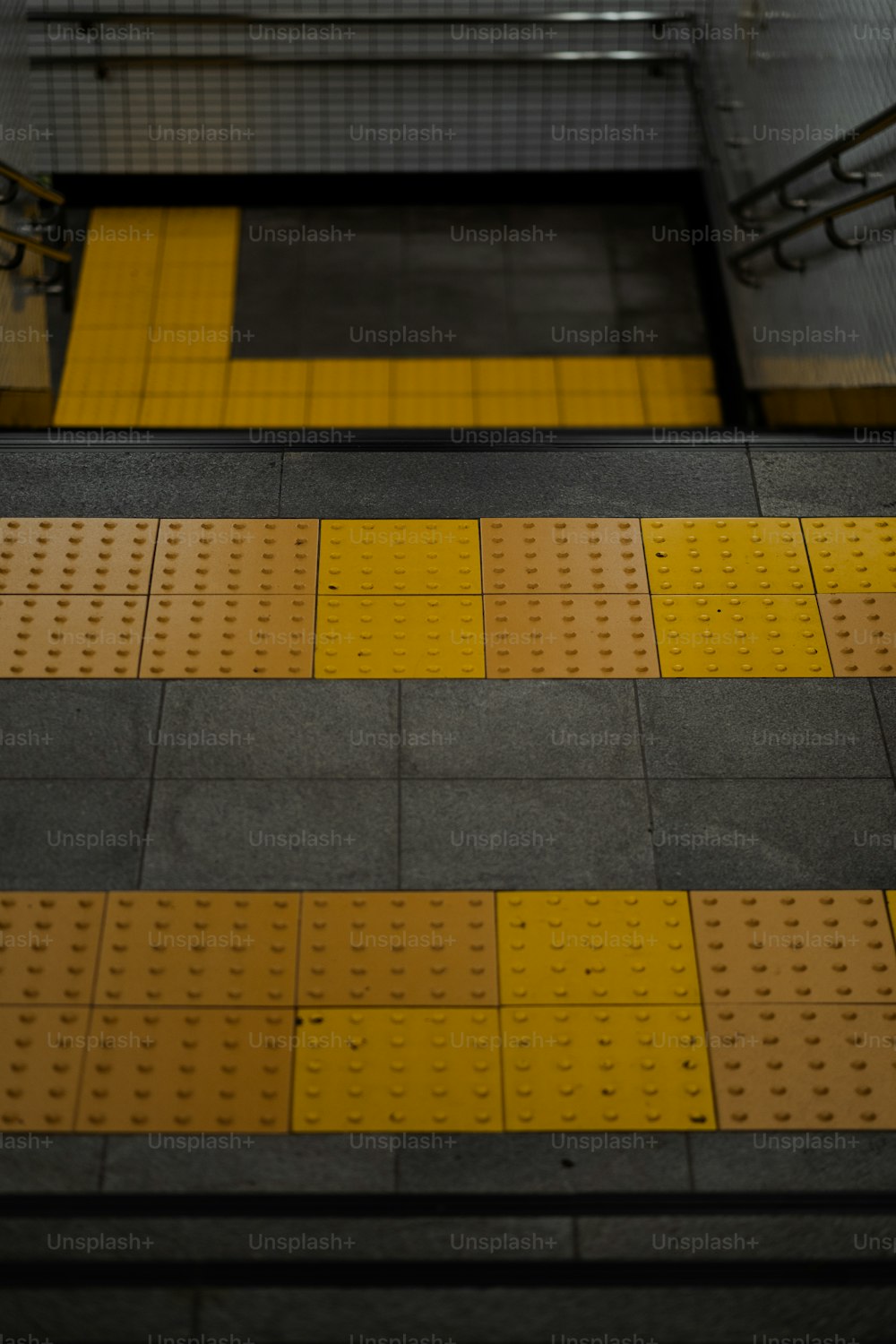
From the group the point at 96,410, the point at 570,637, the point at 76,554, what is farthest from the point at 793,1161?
the point at 96,410

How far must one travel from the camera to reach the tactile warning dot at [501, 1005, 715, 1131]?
3949 millimetres

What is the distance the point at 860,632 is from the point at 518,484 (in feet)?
5.41

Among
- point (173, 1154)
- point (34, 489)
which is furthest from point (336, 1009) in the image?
point (34, 489)

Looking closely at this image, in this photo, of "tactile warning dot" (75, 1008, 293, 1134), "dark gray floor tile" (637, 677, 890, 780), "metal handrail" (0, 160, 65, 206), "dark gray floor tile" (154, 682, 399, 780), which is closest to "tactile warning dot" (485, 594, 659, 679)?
"dark gray floor tile" (637, 677, 890, 780)

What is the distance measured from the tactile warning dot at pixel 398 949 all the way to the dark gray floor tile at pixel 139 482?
195 cm

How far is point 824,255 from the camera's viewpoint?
20.8ft

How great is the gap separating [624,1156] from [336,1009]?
3.53 ft

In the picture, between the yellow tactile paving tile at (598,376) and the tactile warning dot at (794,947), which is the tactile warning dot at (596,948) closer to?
the tactile warning dot at (794,947)

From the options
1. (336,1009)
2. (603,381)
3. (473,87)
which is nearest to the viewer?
(336,1009)

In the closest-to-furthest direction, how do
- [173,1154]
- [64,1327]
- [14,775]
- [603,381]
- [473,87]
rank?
[64,1327] → [173,1154] → [14,775] → [603,381] → [473,87]

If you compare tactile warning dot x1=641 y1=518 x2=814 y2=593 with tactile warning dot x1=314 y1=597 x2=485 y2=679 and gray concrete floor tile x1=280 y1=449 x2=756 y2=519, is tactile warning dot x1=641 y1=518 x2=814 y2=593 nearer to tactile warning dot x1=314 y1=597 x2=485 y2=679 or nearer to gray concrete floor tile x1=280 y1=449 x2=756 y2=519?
gray concrete floor tile x1=280 y1=449 x2=756 y2=519

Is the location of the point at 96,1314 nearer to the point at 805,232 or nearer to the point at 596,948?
the point at 596,948

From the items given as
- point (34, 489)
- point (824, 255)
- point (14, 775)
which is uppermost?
point (824, 255)

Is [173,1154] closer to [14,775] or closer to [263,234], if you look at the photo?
[14,775]
